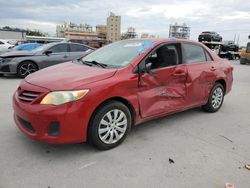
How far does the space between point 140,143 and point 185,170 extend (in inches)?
34.1

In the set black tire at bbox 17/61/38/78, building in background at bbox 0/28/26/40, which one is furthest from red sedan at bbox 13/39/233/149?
building in background at bbox 0/28/26/40

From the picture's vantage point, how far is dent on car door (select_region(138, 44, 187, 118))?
3.62m

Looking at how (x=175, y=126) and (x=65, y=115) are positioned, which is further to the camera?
(x=175, y=126)

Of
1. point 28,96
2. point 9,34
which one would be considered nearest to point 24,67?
point 28,96

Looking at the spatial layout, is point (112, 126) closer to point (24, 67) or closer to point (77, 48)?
point (24, 67)

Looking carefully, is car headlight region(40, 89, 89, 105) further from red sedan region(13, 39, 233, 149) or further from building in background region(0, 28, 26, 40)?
building in background region(0, 28, 26, 40)

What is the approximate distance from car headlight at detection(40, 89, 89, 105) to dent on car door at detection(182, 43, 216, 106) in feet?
7.28

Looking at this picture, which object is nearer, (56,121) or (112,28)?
(56,121)

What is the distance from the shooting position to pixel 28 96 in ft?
10.1

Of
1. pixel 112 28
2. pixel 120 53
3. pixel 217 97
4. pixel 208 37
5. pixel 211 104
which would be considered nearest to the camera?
pixel 120 53

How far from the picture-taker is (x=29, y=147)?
10.8 ft

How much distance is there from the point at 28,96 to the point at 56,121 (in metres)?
0.56

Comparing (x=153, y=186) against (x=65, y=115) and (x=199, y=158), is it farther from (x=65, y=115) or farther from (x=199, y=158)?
(x=65, y=115)

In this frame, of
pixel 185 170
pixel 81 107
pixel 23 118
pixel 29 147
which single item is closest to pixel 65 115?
pixel 81 107
